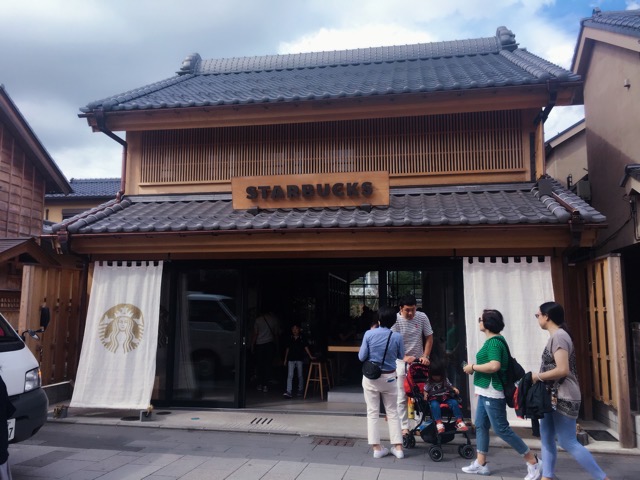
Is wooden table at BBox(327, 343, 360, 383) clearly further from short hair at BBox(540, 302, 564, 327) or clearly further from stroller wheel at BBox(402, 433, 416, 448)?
short hair at BBox(540, 302, 564, 327)

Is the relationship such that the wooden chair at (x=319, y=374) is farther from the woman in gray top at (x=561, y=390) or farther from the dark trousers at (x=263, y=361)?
the woman in gray top at (x=561, y=390)

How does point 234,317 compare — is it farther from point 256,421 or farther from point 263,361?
point 263,361

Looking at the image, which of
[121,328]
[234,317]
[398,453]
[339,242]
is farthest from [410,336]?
[121,328]

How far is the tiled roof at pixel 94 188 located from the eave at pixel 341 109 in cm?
1565

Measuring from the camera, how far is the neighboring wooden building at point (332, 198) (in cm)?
762

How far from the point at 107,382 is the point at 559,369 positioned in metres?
6.91

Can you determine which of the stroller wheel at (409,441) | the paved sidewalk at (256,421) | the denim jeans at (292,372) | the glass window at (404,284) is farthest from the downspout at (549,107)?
the denim jeans at (292,372)

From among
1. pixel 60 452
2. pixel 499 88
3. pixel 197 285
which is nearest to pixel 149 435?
pixel 60 452

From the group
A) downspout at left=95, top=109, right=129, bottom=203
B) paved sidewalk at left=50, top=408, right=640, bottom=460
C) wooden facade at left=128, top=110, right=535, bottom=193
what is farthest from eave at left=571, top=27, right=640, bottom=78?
downspout at left=95, top=109, right=129, bottom=203

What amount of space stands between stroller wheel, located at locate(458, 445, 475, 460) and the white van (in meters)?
4.91

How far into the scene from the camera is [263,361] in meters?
11.0

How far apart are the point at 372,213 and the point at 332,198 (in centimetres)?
93

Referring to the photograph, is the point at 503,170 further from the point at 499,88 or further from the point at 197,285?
the point at 197,285

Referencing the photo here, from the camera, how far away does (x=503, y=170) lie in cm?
900
